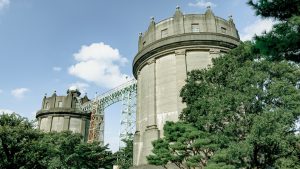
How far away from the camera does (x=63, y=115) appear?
161 ft

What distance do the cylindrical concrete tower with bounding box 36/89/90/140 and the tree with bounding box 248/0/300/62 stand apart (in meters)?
44.6

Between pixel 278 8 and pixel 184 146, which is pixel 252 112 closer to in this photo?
pixel 184 146

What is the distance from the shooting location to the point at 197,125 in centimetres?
1802

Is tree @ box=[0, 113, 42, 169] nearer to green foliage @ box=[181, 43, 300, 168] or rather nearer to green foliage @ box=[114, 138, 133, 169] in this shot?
green foliage @ box=[181, 43, 300, 168]

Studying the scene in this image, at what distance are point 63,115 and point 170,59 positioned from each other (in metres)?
28.4

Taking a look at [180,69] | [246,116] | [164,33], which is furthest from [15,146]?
[164,33]

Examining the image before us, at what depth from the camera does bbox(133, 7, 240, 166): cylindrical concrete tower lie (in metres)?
26.4

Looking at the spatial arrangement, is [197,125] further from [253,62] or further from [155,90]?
[155,90]

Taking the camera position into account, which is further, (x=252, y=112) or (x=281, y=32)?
(x=252, y=112)

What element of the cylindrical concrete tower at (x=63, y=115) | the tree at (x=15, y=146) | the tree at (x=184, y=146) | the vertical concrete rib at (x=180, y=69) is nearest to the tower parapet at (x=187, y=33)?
the vertical concrete rib at (x=180, y=69)

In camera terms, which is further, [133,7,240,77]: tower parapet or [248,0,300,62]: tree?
[133,7,240,77]: tower parapet

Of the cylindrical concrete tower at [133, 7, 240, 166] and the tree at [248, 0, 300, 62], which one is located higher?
the cylindrical concrete tower at [133, 7, 240, 166]

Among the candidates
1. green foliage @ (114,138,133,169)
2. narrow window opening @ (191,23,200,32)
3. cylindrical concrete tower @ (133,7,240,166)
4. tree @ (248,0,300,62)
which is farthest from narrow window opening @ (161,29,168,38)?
tree @ (248,0,300,62)

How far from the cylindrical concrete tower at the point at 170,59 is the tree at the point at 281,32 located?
1750cm
